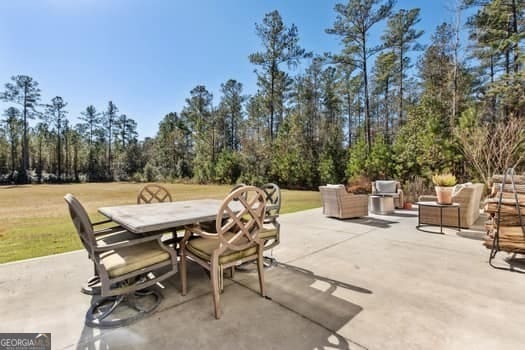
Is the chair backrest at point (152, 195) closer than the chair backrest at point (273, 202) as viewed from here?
No

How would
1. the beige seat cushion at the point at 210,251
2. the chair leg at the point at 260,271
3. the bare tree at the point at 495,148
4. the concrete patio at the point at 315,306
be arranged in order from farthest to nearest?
the bare tree at the point at 495,148, the chair leg at the point at 260,271, the beige seat cushion at the point at 210,251, the concrete patio at the point at 315,306

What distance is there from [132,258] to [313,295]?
1.58 metres

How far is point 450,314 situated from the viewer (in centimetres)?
190

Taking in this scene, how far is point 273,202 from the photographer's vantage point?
131 inches

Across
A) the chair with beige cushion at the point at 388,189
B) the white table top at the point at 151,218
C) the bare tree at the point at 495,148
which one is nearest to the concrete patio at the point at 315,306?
the white table top at the point at 151,218

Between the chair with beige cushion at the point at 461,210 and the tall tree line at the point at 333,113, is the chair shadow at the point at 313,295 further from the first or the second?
the tall tree line at the point at 333,113

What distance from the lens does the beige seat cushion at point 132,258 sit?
178cm

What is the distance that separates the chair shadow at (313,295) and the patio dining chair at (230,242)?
0.25 metres

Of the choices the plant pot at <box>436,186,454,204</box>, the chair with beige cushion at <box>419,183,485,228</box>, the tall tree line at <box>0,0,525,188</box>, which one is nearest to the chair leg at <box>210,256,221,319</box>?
the plant pot at <box>436,186,454,204</box>

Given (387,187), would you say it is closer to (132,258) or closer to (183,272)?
(183,272)

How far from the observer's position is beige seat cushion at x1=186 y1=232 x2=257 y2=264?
2.03m

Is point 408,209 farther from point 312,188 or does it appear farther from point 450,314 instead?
point 312,188

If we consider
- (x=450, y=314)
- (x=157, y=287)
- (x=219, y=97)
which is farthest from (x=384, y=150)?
(x=219, y=97)

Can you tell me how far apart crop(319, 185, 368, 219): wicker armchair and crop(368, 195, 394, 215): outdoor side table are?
2.83 feet
